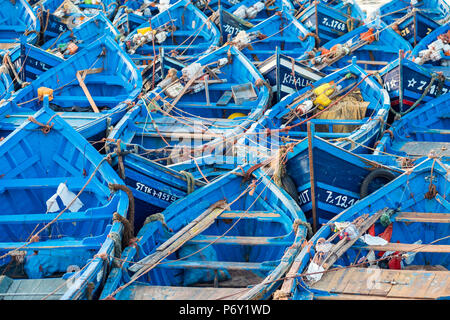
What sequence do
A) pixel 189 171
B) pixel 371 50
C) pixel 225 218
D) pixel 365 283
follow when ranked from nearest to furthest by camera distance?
pixel 365 283
pixel 225 218
pixel 189 171
pixel 371 50

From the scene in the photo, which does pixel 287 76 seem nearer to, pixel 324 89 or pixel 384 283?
pixel 324 89

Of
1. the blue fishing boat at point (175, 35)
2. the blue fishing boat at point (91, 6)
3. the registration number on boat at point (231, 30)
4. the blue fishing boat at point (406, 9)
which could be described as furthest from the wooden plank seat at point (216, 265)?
the blue fishing boat at point (406, 9)

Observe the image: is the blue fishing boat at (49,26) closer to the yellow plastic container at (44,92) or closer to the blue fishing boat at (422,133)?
the yellow plastic container at (44,92)

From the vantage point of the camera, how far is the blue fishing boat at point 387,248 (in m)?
8.45

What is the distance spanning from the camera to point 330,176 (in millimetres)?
10492

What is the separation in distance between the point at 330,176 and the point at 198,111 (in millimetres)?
5267

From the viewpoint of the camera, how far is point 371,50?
62.5ft

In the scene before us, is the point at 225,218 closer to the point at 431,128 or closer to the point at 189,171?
the point at 189,171

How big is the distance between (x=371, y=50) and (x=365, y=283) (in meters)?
11.6

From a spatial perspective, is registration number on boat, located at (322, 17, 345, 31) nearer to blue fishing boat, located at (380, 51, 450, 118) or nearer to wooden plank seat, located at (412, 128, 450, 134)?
blue fishing boat, located at (380, 51, 450, 118)

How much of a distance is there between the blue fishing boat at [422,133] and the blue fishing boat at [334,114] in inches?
12.9

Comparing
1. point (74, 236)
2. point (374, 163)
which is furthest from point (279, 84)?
point (74, 236)

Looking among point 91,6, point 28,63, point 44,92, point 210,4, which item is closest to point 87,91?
point 44,92
